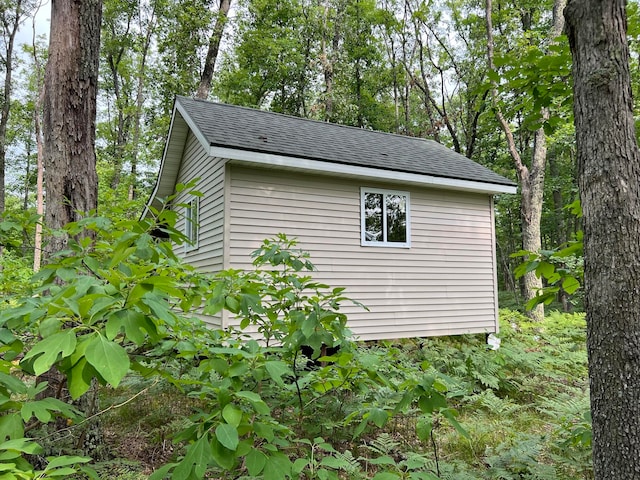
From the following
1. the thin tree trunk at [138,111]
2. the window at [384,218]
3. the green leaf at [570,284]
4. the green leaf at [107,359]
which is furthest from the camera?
the thin tree trunk at [138,111]

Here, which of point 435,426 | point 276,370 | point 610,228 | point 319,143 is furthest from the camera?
point 319,143

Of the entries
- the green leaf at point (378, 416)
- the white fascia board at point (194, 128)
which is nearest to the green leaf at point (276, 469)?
the green leaf at point (378, 416)

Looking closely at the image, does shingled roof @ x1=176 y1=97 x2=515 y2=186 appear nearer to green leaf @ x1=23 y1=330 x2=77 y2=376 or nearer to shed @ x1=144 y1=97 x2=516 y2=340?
shed @ x1=144 y1=97 x2=516 y2=340

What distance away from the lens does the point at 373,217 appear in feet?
25.9

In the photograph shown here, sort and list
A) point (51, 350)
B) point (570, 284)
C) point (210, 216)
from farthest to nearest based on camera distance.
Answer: point (210, 216)
point (570, 284)
point (51, 350)

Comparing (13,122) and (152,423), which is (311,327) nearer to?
(152,423)

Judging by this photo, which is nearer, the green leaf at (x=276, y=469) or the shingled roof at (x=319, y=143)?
the green leaf at (x=276, y=469)

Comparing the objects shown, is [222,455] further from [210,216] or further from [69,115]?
[210,216]

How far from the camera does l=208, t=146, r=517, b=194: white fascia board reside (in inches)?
253

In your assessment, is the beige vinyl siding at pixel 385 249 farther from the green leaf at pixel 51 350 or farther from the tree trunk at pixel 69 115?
the green leaf at pixel 51 350

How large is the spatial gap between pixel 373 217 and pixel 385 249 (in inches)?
26.8

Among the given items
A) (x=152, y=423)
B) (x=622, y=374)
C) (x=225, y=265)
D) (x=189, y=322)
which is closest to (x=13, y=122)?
(x=225, y=265)

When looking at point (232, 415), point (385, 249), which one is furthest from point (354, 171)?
point (232, 415)

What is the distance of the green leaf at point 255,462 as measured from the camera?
127 cm
